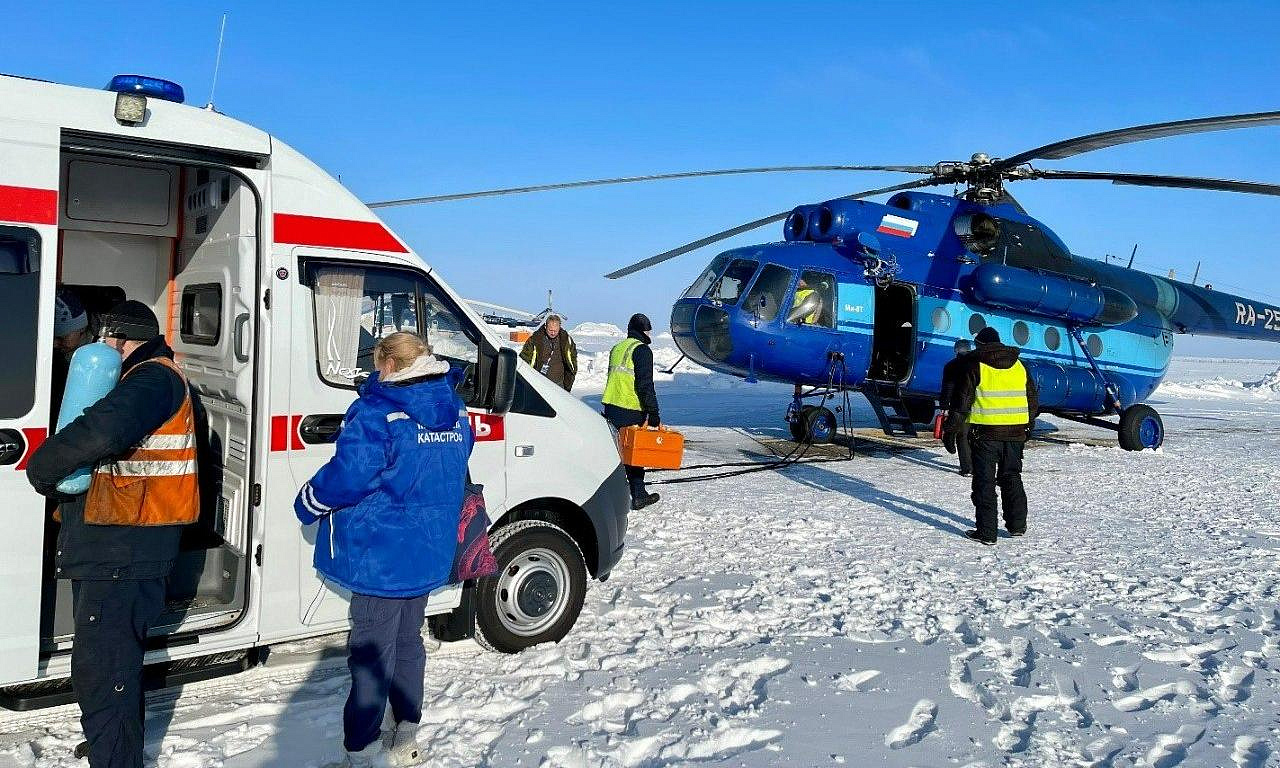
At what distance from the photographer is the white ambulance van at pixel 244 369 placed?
3076 millimetres

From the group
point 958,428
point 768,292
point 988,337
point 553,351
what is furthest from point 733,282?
point 958,428

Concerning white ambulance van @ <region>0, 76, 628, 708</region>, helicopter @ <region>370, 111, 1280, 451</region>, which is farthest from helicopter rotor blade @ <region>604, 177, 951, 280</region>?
white ambulance van @ <region>0, 76, 628, 708</region>

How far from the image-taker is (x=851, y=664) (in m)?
4.23

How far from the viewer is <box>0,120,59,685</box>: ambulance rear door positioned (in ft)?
9.88

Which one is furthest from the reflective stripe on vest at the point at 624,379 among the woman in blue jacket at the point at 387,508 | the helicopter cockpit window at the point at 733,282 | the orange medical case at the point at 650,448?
the woman in blue jacket at the point at 387,508

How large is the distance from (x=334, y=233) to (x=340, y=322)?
40 centimetres

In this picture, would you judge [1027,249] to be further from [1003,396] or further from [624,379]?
[624,379]

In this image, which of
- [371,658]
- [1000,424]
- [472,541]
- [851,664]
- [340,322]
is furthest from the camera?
[1000,424]

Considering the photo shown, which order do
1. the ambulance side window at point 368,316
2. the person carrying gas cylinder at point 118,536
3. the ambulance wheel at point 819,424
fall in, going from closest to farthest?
the person carrying gas cylinder at point 118,536 < the ambulance side window at point 368,316 < the ambulance wheel at point 819,424

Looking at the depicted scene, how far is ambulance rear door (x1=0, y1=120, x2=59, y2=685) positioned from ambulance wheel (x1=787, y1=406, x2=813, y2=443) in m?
10.2

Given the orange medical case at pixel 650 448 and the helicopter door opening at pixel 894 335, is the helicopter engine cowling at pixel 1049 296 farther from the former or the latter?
the orange medical case at pixel 650 448

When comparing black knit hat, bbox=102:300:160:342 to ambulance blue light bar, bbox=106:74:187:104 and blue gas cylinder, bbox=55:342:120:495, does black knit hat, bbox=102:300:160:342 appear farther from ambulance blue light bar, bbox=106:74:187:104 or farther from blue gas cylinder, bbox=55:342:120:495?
ambulance blue light bar, bbox=106:74:187:104

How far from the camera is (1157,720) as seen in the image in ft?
11.9

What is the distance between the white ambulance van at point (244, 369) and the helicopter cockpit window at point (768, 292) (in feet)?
20.8
